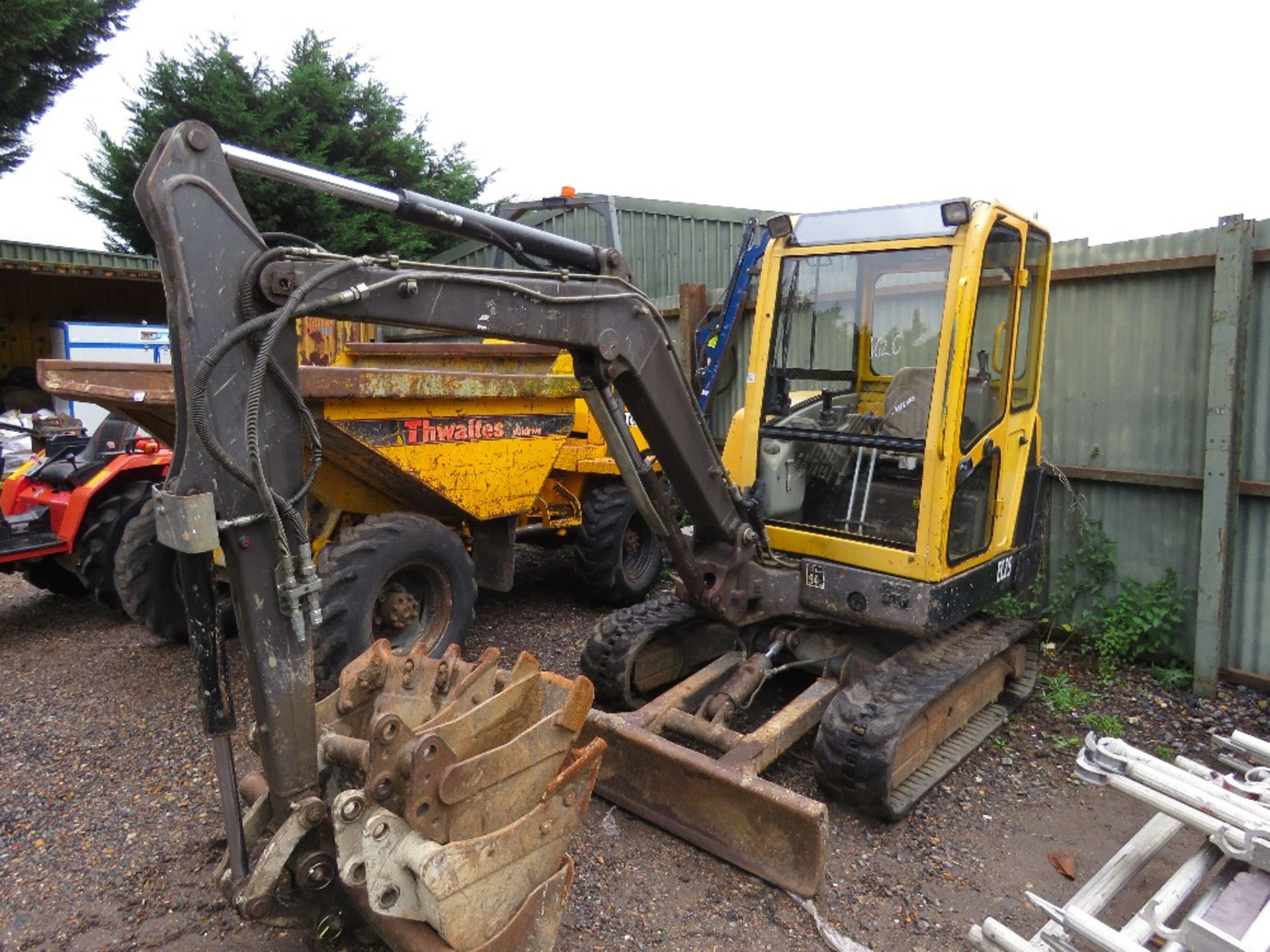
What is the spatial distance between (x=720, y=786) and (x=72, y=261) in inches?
571

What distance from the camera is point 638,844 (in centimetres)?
323

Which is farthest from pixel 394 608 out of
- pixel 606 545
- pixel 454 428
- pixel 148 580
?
pixel 606 545

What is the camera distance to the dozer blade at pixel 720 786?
2.89 metres

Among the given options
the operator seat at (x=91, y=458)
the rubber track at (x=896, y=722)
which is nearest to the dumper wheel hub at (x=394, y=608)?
the rubber track at (x=896, y=722)

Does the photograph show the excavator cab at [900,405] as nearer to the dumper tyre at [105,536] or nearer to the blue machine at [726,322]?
the blue machine at [726,322]

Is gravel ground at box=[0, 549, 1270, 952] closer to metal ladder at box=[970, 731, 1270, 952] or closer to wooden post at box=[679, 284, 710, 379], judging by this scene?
metal ladder at box=[970, 731, 1270, 952]

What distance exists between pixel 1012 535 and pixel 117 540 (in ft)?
16.4

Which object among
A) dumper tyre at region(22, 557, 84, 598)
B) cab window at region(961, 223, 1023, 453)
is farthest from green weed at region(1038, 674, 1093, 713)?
dumper tyre at region(22, 557, 84, 598)

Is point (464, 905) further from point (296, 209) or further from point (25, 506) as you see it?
point (296, 209)

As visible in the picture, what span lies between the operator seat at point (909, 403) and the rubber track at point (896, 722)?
3.09ft

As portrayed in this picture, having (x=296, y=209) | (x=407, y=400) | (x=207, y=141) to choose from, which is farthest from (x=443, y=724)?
(x=296, y=209)

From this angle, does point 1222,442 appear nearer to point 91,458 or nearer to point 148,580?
Result: point 148,580

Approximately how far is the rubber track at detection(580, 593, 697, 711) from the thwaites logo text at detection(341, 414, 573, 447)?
1265 mm

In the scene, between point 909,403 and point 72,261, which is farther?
point 72,261
